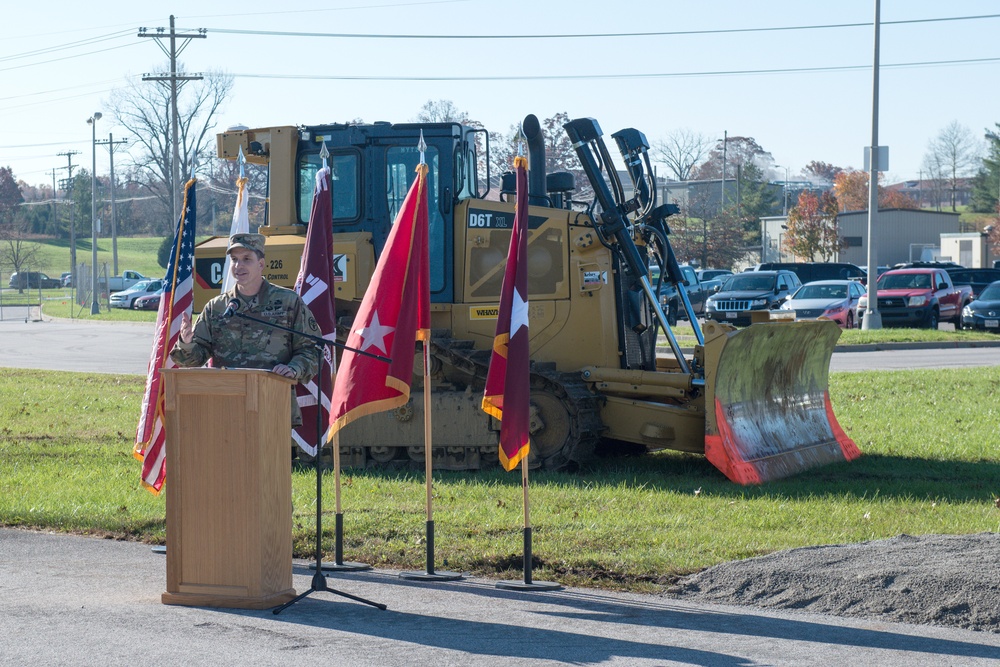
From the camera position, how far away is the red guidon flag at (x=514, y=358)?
25.2 ft

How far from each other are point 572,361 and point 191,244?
392 cm

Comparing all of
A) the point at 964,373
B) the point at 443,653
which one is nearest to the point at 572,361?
the point at 443,653

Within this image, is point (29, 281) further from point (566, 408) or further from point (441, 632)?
point (441, 632)

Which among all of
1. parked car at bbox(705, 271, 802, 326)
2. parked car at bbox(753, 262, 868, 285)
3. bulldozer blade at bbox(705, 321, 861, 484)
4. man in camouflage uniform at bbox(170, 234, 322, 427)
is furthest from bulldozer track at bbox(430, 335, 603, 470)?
parked car at bbox(753, 262, 868, 285)

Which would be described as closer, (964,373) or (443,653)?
(443,653)

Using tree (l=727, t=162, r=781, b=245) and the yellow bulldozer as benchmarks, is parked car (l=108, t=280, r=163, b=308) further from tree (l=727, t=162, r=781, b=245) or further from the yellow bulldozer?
the yellow bulldozer

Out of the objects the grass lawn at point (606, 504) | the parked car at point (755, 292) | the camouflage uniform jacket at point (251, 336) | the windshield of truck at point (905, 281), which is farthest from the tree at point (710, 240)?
the camouflage uniform jacket at point (251, 336)

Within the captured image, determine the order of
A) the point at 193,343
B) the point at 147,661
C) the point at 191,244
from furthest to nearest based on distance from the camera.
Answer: the point at 191,244, the point at 193,343, the point at 147,661

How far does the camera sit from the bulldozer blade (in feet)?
35.3

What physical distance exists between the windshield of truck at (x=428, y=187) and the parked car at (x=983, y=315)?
2487 cm

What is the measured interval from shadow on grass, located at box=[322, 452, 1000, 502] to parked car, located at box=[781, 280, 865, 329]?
70.1 ft

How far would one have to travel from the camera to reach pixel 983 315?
1310 inches

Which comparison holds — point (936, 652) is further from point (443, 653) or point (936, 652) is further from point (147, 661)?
point (147, 661)

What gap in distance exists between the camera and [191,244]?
31.9 feet
